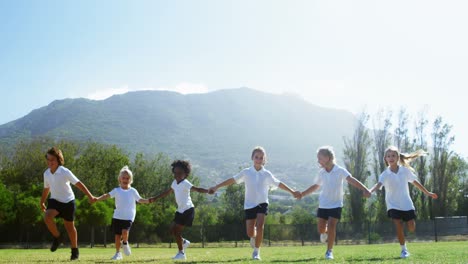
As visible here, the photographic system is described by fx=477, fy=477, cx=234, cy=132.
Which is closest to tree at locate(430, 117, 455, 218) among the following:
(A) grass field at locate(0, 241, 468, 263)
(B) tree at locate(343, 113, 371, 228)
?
(B) tree at locate(343, 113, 371, 228)

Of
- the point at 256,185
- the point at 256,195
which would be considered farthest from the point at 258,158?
the point at 256,195

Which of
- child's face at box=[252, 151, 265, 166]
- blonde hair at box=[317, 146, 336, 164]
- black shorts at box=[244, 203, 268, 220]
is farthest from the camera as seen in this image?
child's face at box=[252, 151, 265, 166]

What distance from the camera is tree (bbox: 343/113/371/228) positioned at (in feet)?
170

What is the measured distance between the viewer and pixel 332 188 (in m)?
9.61

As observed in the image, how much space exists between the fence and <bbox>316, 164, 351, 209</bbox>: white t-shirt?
107ft

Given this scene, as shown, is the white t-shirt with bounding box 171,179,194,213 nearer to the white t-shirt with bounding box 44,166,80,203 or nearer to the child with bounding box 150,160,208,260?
the child with bounding box 150,160,208,260

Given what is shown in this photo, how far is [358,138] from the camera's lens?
56.4 metres

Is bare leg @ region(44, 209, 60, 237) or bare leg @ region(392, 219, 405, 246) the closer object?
bare leg @ region(44, 209, 60, 237)

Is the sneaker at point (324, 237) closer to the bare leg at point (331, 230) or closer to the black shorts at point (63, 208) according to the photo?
the bare leg at point (331, 230)

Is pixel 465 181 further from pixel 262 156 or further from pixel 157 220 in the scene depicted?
pixel 262 156

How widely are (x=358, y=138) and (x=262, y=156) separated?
159 feet

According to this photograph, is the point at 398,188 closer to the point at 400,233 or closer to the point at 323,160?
the point at 400,233

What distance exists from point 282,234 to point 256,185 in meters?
35.8

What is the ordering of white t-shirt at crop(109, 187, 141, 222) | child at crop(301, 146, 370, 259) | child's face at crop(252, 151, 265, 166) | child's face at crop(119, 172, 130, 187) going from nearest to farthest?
child at crop(301, 146, 370, 259) → child's face at crop(252, 151, 265, 166) → white t-shirt at crop(109, 187, 141, 222) → child's face at crop(119, 172, 130, 187)
